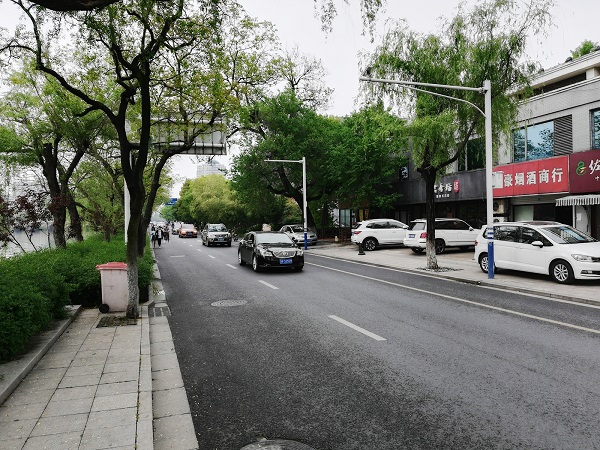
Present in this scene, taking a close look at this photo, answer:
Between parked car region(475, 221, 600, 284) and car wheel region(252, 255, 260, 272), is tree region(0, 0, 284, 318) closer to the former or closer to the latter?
car wheel region(252, 255, 260, 272)

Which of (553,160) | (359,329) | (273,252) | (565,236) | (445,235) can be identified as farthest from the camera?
(445,235)

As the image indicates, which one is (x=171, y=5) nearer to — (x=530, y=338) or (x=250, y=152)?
(x=530, y=338)

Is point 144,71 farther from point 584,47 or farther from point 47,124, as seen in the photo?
point 584,47

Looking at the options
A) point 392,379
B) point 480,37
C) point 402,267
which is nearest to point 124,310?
point 392,379

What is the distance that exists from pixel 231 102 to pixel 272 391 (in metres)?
13.6

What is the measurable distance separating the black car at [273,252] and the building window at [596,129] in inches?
532

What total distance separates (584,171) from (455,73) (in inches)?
317

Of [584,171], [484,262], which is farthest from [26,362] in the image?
[584,171]

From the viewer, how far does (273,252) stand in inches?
634

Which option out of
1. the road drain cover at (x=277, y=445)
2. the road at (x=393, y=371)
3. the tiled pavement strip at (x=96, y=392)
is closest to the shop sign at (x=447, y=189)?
the road at (x=393, y=371)

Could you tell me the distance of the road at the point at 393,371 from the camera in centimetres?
393

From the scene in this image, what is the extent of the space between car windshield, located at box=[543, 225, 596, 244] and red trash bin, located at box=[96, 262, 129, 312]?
12.0 meters

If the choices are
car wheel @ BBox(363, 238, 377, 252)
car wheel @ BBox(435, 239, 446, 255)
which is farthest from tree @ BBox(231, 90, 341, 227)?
car wheel @ BBox(435, 239, 446, 255)

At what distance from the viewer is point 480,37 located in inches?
573
